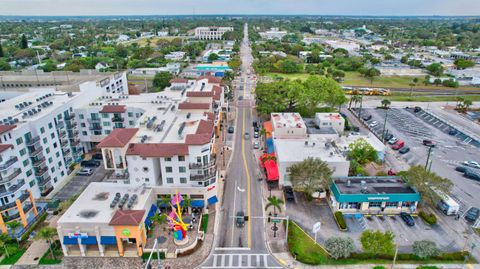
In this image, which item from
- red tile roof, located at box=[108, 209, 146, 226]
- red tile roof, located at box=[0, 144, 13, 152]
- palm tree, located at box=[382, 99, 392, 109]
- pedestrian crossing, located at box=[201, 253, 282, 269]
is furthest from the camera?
palm tree, located at box=[382, 99, 392, 109]

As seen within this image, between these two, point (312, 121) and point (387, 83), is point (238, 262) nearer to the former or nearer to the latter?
point (312, 121)

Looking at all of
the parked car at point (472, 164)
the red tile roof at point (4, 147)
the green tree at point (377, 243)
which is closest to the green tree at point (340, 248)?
the green tree at point (377, 243)

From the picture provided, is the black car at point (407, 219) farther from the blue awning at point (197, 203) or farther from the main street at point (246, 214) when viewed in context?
the blue awning at point (197, 203)

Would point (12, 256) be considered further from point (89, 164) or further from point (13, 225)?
point (89, 164)

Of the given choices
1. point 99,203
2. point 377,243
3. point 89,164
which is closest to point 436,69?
point 377,243

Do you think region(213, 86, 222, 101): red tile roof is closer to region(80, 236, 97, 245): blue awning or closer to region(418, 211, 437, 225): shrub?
region(80, 236, 97, 245): blue awning

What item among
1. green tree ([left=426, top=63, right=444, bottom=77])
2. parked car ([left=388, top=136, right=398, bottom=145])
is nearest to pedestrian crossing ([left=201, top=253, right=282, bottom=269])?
parked car ([left=388, top=136, right=398, bottom=145])

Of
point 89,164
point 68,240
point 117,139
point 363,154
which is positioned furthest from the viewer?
point 89,164
